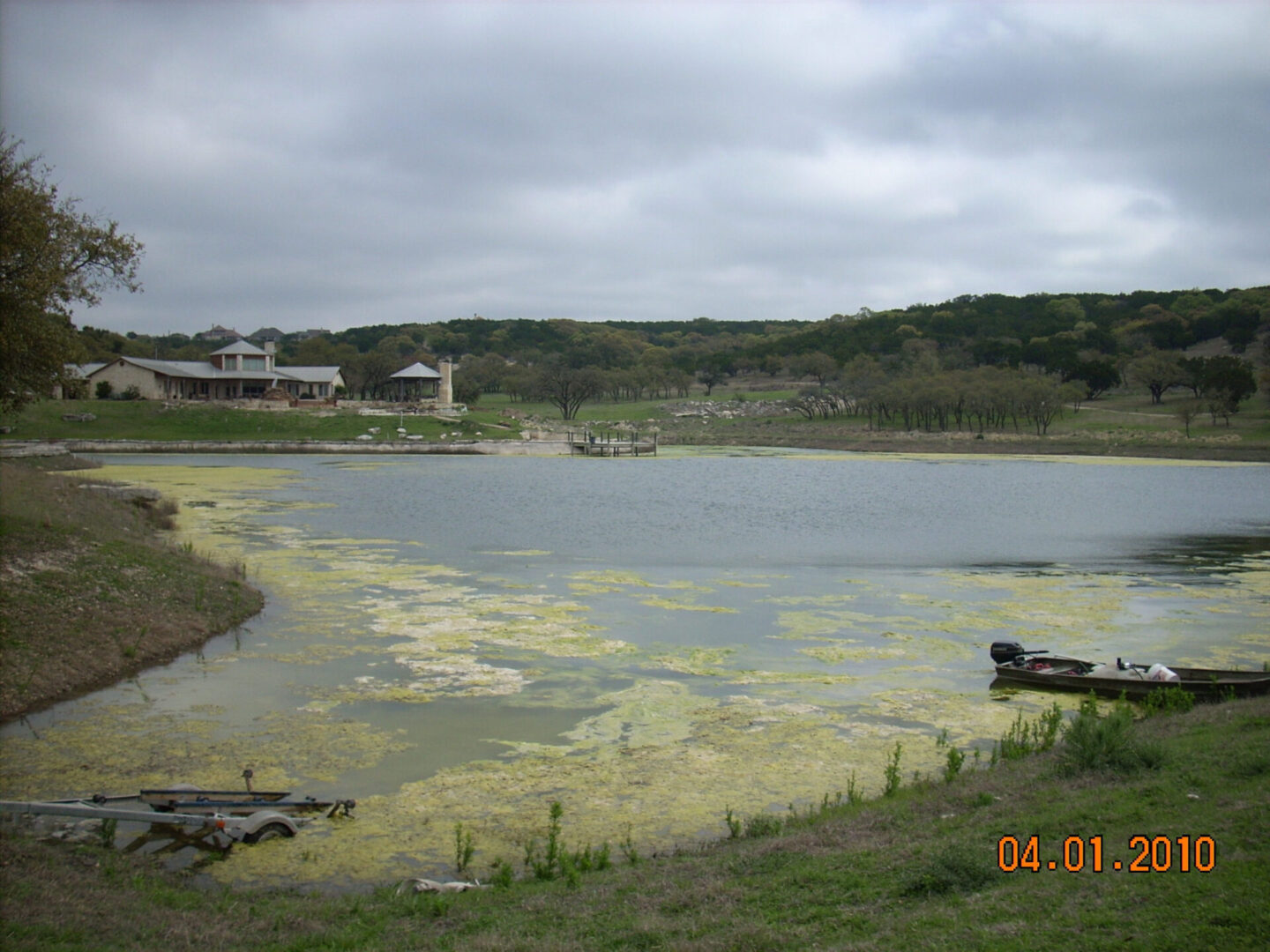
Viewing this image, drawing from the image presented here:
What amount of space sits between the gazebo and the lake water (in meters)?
69.3

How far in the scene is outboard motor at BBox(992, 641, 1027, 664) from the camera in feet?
54.7

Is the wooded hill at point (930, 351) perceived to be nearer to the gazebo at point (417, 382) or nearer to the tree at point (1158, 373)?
the tree at point (1158, 373)

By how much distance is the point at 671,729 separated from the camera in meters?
13.8

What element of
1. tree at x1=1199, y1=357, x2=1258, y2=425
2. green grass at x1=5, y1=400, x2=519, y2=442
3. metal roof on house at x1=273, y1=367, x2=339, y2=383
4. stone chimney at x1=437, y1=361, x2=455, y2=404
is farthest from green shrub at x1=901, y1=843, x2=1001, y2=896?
metal roof on house at x1=273, y1=367, x2=339, y2=383

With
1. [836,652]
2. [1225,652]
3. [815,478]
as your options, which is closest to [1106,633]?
[1225,652]

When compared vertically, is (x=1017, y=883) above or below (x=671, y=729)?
above

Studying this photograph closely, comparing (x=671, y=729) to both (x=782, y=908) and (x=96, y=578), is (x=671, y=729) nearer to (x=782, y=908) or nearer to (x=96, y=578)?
(x=782, y=908)

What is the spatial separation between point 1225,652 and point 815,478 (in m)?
42.8

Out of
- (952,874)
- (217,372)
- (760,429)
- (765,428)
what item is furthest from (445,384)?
(952,874)

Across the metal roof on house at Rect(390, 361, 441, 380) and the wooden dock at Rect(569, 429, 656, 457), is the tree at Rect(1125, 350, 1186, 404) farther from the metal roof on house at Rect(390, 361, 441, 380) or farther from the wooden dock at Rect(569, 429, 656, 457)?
the metal roof on house at Rect(390, 361, 441, 380)

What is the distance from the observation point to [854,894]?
291 inches

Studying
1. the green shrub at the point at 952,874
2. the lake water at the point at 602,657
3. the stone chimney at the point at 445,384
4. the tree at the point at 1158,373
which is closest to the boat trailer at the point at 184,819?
the lake water at the point at 602,657

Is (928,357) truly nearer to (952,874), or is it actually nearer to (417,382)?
(417,382)

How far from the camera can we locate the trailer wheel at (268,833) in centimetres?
977
